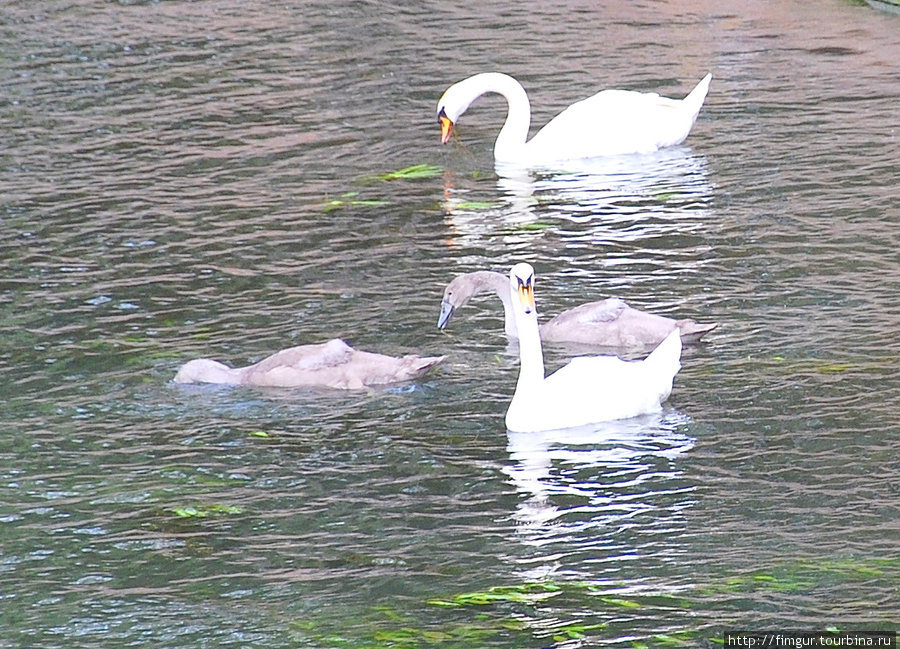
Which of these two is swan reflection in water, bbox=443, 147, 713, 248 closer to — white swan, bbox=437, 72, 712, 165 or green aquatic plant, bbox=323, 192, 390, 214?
white swan, bbox=437, 72, 712, 165

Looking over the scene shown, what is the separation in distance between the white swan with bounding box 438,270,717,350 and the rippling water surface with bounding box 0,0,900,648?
0.51 ft

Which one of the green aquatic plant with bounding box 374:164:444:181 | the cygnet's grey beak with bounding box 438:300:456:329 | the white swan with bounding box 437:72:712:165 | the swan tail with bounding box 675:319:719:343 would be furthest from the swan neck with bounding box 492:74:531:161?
the swan tail with bounding box 675:319:719:343

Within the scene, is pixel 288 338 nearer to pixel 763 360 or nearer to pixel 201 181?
pixel 763 360

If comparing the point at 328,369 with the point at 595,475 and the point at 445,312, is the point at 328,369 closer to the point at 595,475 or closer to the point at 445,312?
the point at 445,312

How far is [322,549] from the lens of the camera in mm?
8297

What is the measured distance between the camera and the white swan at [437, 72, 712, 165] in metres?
15.8

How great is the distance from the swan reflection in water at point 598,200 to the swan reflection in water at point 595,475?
3765 mm

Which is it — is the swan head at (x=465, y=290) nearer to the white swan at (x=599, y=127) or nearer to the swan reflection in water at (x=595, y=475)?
the swan reflection in water at (x=595, y=475)

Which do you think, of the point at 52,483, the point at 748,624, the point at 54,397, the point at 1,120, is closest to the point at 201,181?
the point at 1,120

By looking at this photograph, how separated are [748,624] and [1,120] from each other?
12434 millimetres

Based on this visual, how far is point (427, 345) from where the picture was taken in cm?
1112

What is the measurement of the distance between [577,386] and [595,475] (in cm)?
85

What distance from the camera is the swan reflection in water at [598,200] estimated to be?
13570mm

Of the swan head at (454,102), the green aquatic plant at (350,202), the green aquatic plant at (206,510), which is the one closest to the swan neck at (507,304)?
the green aquatic plant at (206,510)
